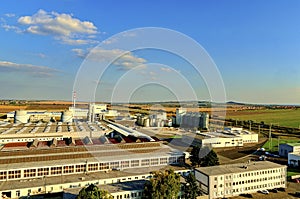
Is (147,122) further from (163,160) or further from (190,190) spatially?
(190,190)

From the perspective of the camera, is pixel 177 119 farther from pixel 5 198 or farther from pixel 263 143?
→ pixel 5 198

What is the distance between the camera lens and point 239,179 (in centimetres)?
1486

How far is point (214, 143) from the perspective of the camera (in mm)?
29172

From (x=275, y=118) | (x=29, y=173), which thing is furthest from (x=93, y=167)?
(x=275, y=118)

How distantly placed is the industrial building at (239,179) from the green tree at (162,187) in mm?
3252

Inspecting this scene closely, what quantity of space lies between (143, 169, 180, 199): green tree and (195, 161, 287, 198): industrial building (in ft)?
10.7

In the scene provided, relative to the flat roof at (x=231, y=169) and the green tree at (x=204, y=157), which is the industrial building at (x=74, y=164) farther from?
the flat roof at (x=231, y=169)

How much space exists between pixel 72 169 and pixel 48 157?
205 cm

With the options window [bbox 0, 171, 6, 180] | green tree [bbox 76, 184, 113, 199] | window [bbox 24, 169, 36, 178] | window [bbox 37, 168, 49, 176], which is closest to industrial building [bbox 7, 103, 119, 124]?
window [bbox 37, 168, 49, 176]

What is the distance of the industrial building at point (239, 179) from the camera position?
1425 centimetres

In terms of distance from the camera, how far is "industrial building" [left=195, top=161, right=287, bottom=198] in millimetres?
14250

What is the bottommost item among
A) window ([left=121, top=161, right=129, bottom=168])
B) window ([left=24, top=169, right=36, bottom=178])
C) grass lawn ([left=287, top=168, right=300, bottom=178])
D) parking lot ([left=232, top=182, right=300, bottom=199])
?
parking lot ([left=232, top=182, right=300, bottom=199])

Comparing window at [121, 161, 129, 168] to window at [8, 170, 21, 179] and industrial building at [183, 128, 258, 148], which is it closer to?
window at [8, 170, 21, 179]

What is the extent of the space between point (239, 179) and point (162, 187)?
239 inches
